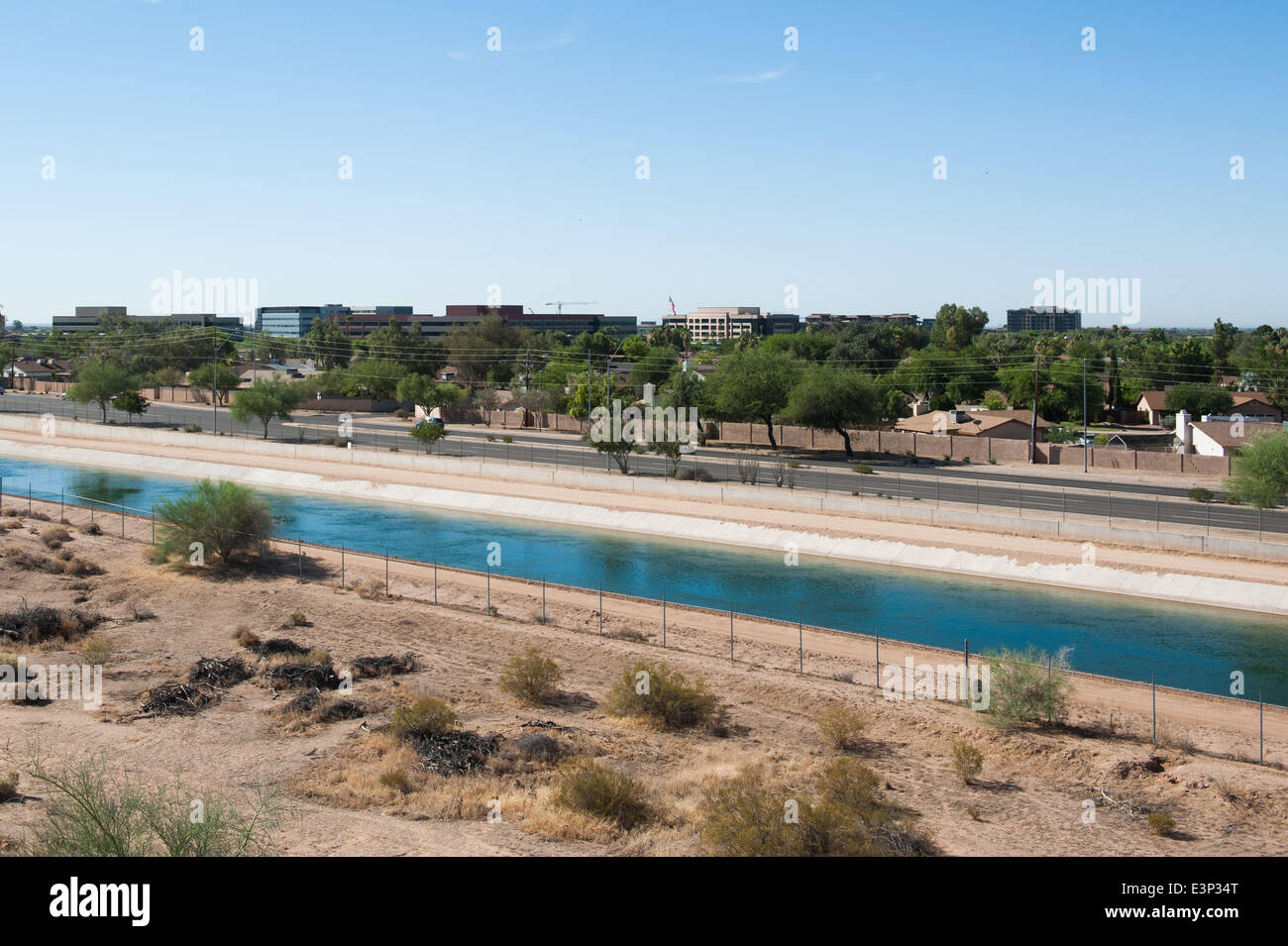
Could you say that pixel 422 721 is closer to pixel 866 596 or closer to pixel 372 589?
pixel 372 589

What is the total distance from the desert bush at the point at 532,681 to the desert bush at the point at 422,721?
12.7 ft

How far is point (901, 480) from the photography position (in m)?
61.2

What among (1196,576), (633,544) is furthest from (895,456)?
(1196,576)

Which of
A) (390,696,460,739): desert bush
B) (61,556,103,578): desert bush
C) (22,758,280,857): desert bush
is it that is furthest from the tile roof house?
(22,758,280,857): desert bush

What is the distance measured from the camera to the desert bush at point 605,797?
1778 cm

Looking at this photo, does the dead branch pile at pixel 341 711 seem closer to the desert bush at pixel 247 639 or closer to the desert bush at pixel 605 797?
the desert bush at pixel 247 639

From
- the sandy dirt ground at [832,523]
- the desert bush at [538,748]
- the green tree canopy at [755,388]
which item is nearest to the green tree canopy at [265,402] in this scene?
the sandy dirt ground at [832,523]

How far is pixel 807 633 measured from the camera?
33.6m

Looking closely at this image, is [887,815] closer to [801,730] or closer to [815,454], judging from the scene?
[801,730]

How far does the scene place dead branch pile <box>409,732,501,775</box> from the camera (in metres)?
20.5

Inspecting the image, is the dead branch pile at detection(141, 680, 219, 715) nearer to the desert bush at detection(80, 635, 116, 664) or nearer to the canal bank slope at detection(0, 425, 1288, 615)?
the desert bush at detection(80, 635, 116, 664)
